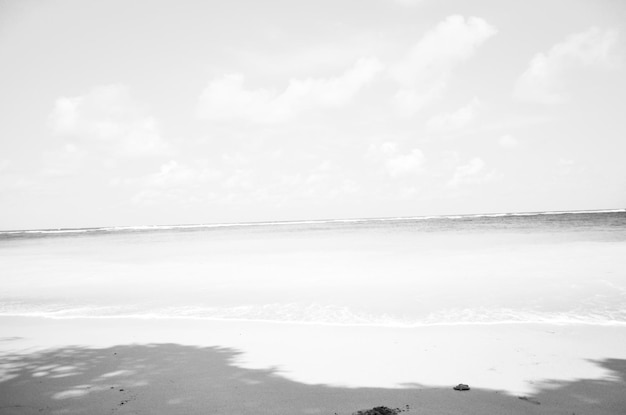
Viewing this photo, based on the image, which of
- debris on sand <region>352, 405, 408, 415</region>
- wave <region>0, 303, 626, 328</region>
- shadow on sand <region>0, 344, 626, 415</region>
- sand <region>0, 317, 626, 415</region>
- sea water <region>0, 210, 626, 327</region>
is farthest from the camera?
sea water <region>0, 210, 626, 327</region>

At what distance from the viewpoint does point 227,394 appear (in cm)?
438

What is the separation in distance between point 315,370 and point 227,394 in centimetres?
127

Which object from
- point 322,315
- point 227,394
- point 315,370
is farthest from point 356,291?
point 227,394

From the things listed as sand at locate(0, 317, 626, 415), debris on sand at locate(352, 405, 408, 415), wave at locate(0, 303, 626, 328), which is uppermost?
debris on sand at locate(352, 405, 408, 415)

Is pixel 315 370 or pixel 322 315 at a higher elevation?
pixel 315 370

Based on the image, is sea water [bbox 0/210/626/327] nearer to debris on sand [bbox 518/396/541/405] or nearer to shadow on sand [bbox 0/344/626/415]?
shadow on sand [bbox 0/344/626/415]

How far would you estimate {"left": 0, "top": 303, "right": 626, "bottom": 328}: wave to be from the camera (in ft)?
24.3

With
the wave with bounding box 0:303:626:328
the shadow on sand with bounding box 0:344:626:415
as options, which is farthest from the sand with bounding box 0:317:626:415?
the wave with bounding box 0:303:626:328

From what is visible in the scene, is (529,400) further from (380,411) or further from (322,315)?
(322,315)

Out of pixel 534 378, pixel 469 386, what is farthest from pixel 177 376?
pixel 534 378

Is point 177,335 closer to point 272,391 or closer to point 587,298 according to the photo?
point 272,391

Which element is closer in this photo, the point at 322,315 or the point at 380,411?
the point at 380,411

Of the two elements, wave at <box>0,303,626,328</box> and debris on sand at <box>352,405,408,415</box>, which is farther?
wave at <box>0,303,626,328</box>

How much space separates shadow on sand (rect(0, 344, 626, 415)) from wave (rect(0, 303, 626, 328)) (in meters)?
2.57
